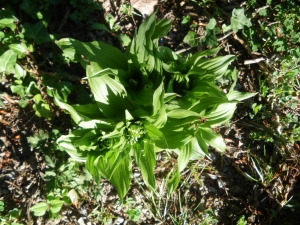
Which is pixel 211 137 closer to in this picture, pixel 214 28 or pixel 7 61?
pixel 214 28

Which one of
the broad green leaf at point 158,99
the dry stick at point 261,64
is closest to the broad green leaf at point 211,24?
the dry stick at point 261,64

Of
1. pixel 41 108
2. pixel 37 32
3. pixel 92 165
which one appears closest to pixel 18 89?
pixel 41 108

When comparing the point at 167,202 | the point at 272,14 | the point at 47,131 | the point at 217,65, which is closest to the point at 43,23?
the point at 47,131

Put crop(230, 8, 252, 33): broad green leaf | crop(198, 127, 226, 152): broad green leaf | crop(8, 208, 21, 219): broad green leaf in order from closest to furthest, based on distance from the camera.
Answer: crop(198, 127, 226, 152): broad green leaf, crop(8, 208, 21, 219): broad green leaf, crop(230, 8, 252, 33): broad green leaf

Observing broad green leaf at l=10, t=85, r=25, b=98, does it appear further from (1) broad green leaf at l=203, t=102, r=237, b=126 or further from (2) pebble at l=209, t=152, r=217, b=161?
(2) pebble at l=209, t=152, r=217, b=161

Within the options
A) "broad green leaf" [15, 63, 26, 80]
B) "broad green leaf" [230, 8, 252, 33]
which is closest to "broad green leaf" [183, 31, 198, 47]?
"broad green leaf" [230, 8, 252, 33]

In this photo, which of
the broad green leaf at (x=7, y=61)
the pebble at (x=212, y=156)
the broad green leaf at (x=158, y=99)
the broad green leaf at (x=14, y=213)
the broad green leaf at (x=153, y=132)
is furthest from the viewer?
the pebble at (x=212, y=156)

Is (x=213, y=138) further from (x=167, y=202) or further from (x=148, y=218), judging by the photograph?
(x=148, y=218)

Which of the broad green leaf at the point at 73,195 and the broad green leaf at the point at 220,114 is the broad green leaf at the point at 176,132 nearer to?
the broad green leaf at the point at 220,114
